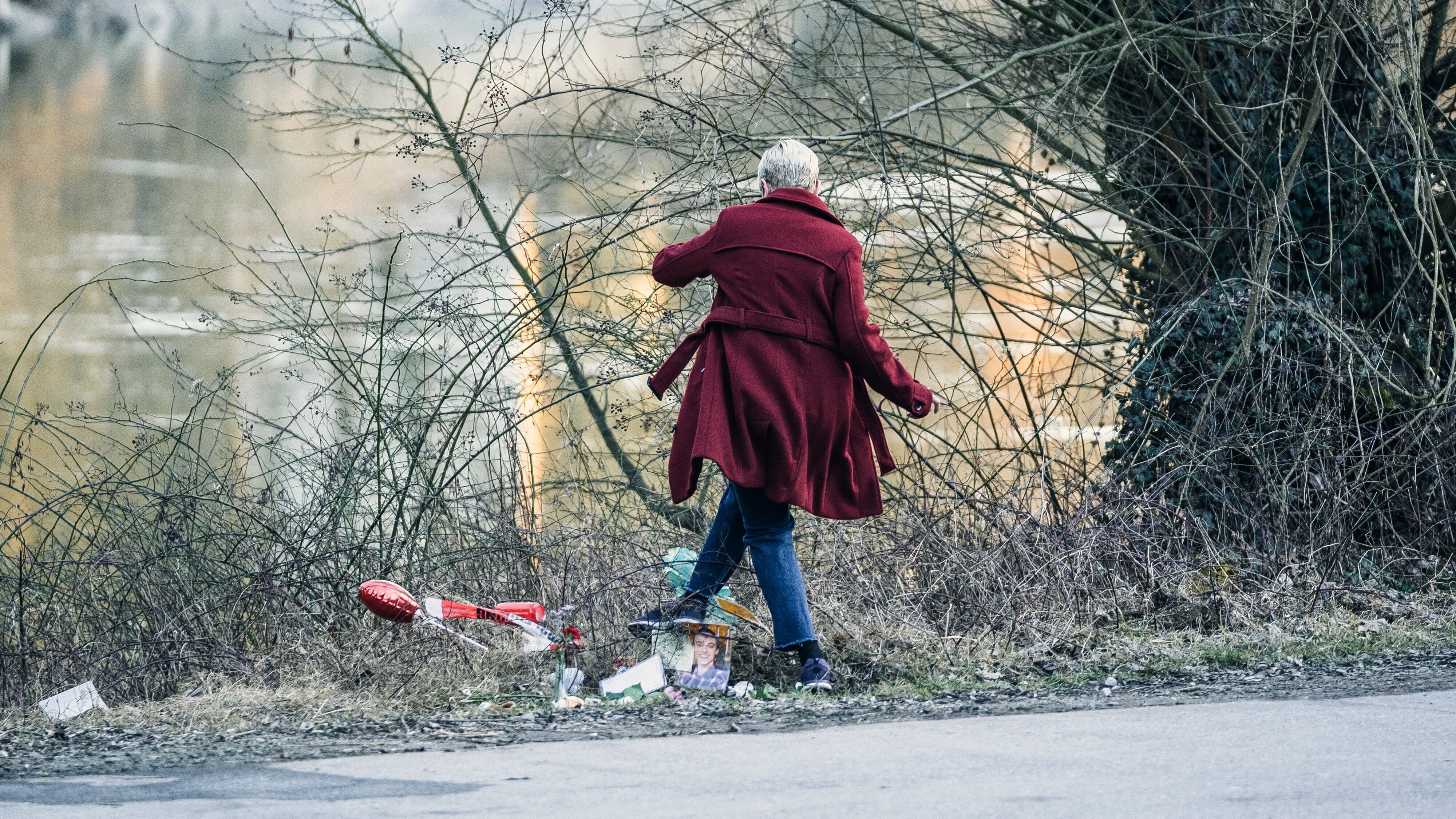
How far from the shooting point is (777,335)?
454 cm

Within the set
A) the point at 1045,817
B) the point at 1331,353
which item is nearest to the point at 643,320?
the point at 1331,353

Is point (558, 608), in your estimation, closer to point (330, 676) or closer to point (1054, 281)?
point (330, 676)

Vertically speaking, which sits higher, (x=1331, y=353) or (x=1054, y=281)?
(x=1054, y=281)

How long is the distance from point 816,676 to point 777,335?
1.14 metres

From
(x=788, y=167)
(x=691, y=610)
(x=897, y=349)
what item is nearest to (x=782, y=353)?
(x=788, y=167)

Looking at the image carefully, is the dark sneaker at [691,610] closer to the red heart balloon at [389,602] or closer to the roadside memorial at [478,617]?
the roadside memorial at [478,617]

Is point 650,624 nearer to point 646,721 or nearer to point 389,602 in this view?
point 646,721

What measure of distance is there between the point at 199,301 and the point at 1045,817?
6558 mm

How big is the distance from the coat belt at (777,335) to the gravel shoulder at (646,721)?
888 mm

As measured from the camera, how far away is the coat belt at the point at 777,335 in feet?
14.8

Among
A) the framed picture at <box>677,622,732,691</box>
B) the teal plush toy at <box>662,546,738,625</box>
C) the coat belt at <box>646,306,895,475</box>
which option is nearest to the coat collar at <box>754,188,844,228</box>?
the coat belt at <box>646,306,895,475</box>

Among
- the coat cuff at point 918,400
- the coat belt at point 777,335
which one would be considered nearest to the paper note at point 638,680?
the coat belt at point 777,335

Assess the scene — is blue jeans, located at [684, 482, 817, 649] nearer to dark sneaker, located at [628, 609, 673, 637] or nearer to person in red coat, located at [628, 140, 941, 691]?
person in red coat, located at [628, 140, 941, 691]

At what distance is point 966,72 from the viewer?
853cm
